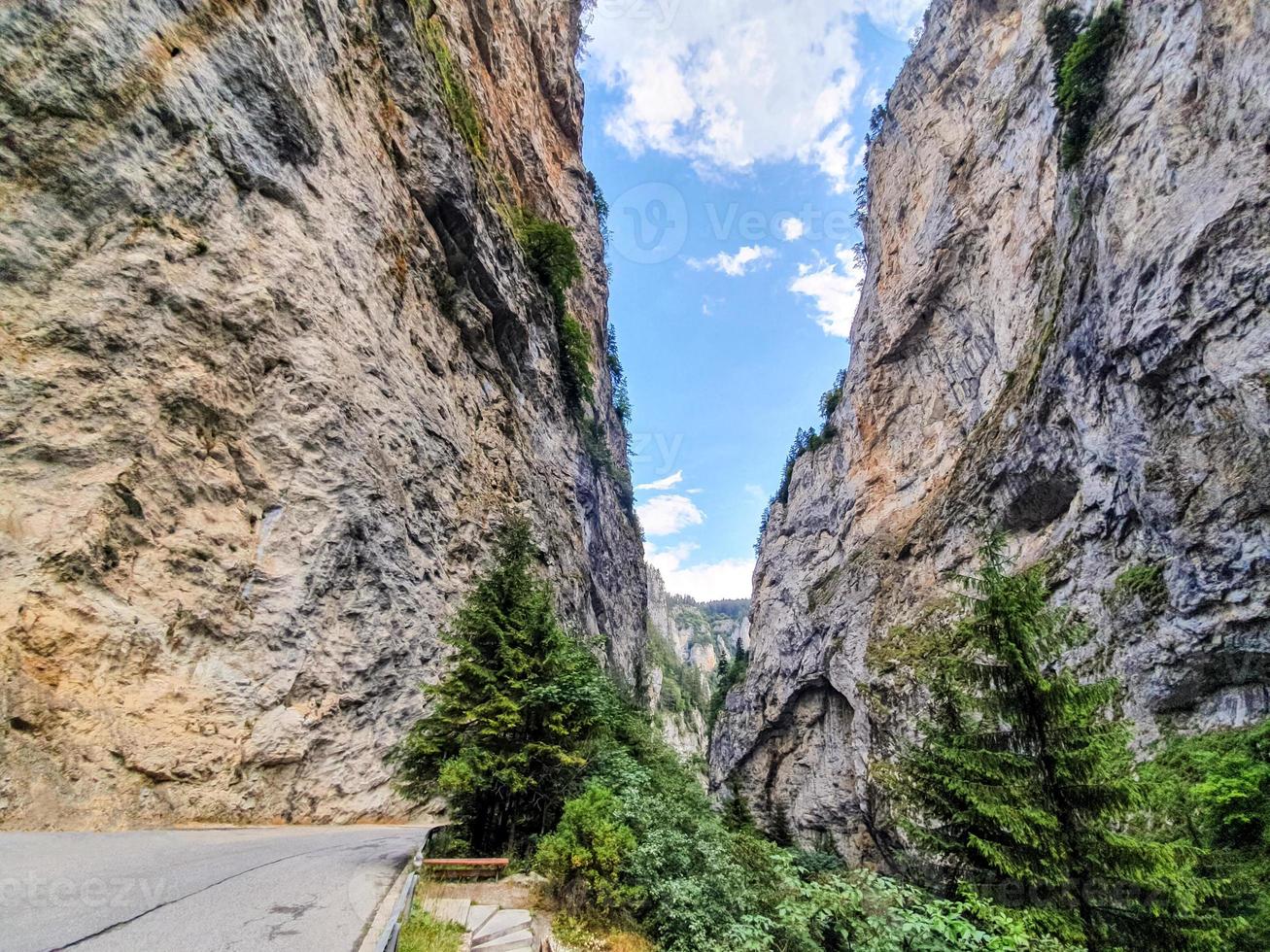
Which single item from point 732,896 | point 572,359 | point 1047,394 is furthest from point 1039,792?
point 572,359

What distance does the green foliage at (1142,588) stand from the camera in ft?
38.6

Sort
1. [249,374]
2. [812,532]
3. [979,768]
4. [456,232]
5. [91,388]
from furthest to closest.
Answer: [812,532], [456,232], [249,374], [91,388], [979,768]

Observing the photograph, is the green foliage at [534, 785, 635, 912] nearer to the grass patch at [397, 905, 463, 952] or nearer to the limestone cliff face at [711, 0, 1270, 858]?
the grass patch at [397, 905, 463, 952]

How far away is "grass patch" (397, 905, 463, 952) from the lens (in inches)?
175

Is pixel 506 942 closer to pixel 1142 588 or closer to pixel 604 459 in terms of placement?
pixel 1142 588

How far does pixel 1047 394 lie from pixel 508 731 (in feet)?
60.3

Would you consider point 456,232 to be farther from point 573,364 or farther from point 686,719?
point 686,719

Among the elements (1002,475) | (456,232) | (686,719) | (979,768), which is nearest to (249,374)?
(456,232)

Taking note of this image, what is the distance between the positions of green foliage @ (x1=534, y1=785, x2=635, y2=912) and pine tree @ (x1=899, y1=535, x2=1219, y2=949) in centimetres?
360

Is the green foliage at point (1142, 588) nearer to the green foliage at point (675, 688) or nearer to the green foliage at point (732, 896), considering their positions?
the green foliage at point (732, 896)

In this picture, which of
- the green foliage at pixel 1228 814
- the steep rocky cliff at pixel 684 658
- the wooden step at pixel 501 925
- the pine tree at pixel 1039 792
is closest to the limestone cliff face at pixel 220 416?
the wooden step at pixel 501 925

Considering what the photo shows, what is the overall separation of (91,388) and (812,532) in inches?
1324

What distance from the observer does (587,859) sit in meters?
5.86

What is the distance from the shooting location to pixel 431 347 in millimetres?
16141
